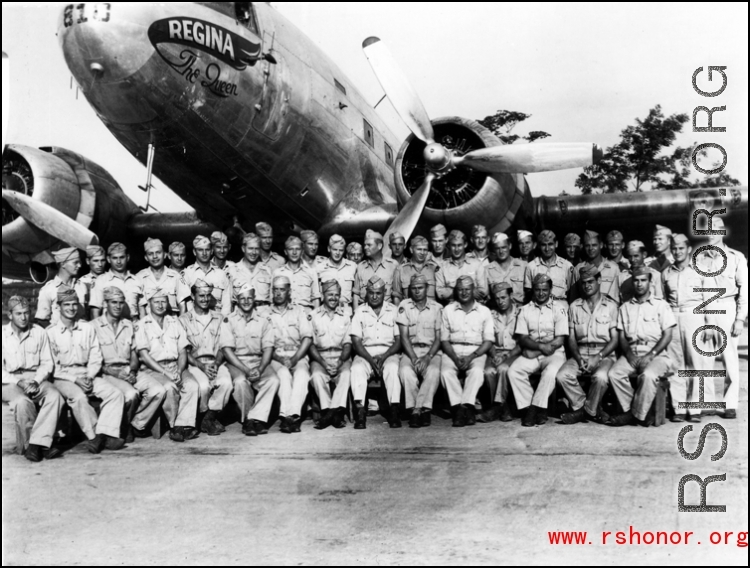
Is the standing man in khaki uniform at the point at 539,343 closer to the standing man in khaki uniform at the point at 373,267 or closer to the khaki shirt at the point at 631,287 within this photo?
the khaki shirt at the point at 631,287

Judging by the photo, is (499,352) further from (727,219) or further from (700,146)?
(727,219)

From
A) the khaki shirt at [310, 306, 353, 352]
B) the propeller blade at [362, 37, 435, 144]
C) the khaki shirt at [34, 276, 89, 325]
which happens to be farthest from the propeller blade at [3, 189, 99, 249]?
the propeller blade at [362, 37, 435, 144]

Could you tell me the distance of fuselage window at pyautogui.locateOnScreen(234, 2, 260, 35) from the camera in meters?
8.02

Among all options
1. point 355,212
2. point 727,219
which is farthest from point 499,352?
point 727,219

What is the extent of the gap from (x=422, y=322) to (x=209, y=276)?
2.44 m

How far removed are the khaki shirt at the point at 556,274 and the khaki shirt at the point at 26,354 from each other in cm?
468

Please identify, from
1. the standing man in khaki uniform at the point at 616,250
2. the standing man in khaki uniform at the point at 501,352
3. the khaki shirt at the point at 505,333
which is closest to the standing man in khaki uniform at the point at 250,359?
the standing man in khaki uniform at the point at 501,352

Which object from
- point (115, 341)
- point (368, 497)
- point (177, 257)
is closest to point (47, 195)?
point (177, 257)

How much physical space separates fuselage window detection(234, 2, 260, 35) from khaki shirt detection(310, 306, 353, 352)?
3.56 meters

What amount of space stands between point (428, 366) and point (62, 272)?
410cm

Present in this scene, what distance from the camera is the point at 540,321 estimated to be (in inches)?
261

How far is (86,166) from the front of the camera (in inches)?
401

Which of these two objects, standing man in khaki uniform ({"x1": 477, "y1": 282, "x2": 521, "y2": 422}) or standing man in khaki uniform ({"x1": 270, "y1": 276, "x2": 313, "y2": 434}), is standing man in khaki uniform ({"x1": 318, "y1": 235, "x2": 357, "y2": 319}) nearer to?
standing man in khaki uniform ({"x1": 270, "y1": 276, "x2": 313, "y2": 434})

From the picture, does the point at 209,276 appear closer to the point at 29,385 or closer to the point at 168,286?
the point at 168,286
